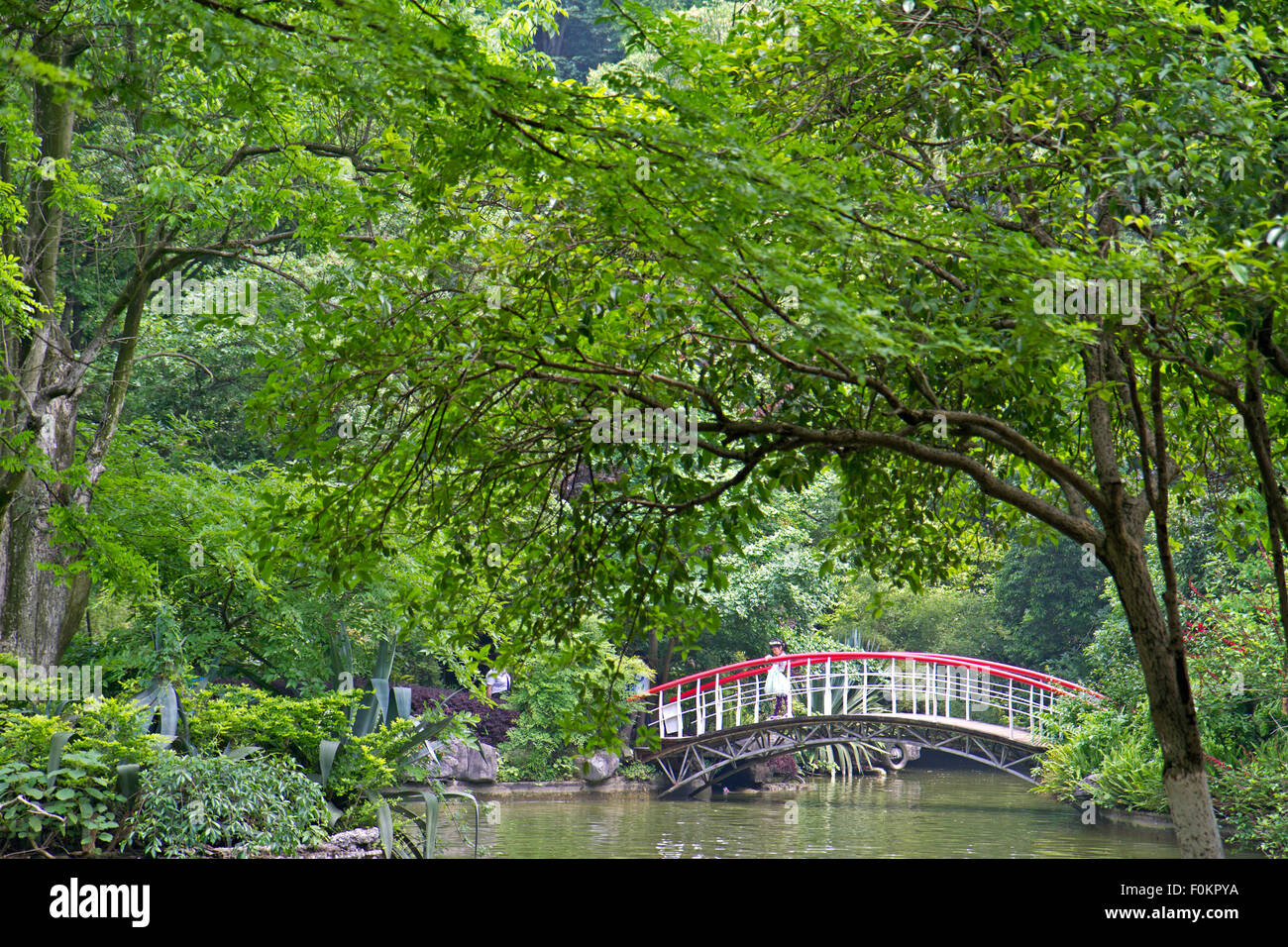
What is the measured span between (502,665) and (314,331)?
1.72 meters

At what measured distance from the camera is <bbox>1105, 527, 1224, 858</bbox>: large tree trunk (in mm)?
4355

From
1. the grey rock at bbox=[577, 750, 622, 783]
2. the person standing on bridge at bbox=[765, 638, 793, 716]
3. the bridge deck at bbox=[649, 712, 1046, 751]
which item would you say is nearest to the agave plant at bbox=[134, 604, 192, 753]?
the bridge deck at bbox=[649, 712, 1046, 751]

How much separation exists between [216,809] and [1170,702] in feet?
19.9

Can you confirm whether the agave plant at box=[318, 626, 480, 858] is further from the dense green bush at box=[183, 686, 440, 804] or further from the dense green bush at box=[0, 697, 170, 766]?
the dense green bush at box=[0, 697, 170, 766]

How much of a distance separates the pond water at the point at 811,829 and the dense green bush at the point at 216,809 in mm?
3019

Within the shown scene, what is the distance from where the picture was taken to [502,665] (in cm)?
506

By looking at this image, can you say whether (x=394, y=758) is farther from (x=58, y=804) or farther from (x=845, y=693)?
(x=845, y=693)

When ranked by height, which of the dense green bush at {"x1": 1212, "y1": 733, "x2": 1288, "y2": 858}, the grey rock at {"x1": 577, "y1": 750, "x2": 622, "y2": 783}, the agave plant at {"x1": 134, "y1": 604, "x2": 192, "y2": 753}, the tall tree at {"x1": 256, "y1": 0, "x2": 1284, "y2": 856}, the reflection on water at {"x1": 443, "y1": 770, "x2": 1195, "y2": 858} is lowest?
the reflection on water at {"x1": 443, "y1": 770, "x2": 1195, "y2": 858}

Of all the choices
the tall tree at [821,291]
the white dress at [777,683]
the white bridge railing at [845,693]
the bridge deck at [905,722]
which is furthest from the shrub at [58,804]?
the white dress at [777,683]

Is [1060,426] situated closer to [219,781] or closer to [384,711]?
[219,781]

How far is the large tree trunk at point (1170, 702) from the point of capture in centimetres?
436

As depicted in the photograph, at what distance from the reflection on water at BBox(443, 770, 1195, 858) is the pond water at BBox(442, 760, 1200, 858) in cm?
2

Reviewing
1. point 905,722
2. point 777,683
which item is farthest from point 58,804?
point 905,722
